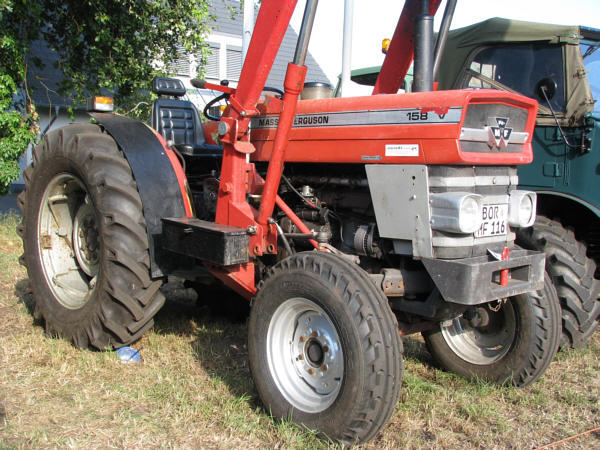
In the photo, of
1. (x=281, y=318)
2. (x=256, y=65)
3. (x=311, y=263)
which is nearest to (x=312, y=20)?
(x=256, y=65)

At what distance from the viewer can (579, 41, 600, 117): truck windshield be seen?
15.2ft

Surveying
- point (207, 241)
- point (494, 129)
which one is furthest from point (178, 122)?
point (494, 129)

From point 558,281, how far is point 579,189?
2.56ft

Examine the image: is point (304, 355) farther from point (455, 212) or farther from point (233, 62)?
point (233, 62)

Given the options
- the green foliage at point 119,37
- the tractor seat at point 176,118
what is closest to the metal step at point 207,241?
the tractor seat at point 176,118

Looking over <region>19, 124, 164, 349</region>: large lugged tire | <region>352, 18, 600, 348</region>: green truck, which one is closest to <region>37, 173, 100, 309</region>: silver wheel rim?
<region>19, 124, 164, 349</region>: large lugged tire

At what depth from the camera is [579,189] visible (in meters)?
4.36

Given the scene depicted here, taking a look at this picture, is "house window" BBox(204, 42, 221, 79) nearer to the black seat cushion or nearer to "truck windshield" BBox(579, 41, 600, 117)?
the black seat cushion

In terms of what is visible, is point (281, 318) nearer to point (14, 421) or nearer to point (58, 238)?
point (14, 421)

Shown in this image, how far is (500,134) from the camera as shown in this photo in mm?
3010

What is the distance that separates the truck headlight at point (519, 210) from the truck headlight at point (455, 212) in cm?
41

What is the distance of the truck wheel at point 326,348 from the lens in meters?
2.53

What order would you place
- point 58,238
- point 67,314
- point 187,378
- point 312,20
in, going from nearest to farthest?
point 312,20 < point 187,378 < point 67,314 < point 58,238

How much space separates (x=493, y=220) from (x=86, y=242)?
9.30 ft
